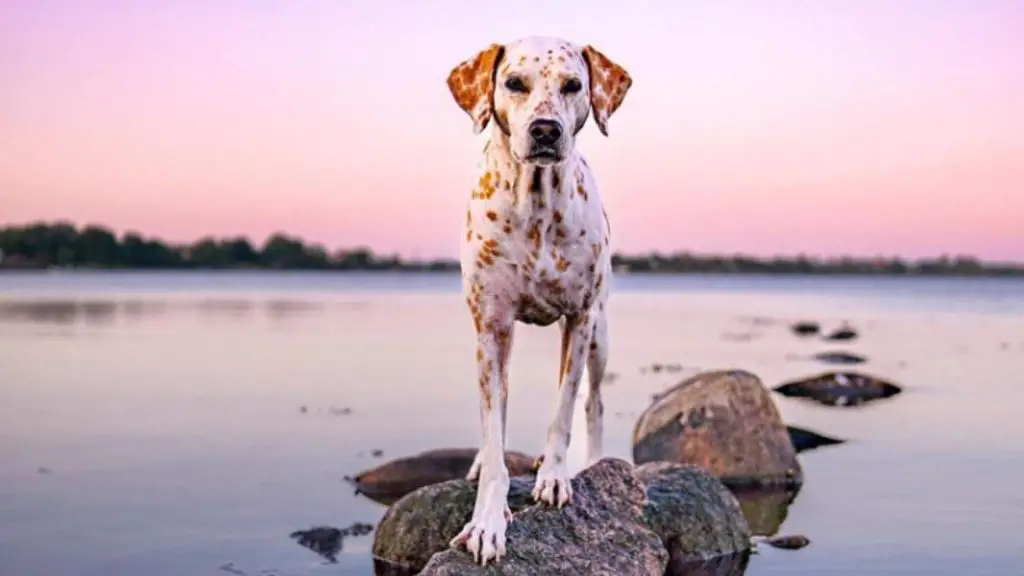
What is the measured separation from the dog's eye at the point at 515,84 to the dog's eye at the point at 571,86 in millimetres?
232

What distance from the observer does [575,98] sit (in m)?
7.41

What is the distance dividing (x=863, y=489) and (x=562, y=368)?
327 inches

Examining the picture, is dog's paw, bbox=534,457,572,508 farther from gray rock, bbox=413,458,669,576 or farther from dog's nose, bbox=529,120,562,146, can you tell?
dog's nose, bbox=529,120,562,146

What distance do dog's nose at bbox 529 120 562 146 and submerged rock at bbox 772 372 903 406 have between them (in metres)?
17.6

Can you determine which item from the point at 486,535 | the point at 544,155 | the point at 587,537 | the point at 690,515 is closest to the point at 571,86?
the point at 544,155

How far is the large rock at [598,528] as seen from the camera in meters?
8.54

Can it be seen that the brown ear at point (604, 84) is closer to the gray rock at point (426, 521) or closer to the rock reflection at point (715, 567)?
the gray rock at point (426, 521)

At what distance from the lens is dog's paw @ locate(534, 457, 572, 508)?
28.2ft

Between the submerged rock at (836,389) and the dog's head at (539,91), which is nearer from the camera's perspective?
the dog's head at (539,91)

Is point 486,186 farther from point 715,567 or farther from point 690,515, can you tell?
point 715,567

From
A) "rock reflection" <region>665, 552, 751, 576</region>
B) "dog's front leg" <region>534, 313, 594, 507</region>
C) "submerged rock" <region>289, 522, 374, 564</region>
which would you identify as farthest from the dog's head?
"submerged rock" <region>289, 522, 374, 564</region>

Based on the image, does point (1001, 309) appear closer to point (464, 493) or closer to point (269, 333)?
point (269, 333)

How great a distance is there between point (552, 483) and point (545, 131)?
2677mm

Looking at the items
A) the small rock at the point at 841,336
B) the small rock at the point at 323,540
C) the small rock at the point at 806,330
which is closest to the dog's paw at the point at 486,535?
the small rock at the point at 323,540
